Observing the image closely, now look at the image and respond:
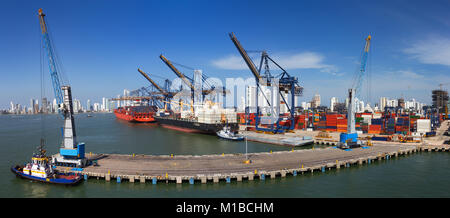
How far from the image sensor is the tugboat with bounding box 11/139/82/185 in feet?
73.7

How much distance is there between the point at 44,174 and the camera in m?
23.1

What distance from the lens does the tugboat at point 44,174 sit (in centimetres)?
2247

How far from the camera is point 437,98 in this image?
94.8m

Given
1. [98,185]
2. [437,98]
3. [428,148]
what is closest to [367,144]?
[428,148]

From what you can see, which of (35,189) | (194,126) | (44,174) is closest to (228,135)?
(194,126)

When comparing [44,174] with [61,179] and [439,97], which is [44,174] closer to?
[61,179]

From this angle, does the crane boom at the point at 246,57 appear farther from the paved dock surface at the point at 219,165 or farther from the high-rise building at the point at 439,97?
the high-rise building at the point at 439,97

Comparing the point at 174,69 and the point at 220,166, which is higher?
the point at 174,69

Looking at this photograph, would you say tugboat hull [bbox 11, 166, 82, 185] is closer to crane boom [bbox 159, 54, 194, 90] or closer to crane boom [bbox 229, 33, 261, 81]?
crane boom [bbox 229, 33, 261, 81]

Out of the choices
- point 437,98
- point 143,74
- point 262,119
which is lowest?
point 262,119

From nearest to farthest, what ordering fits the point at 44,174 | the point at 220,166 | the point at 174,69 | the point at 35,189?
the point at 35,189 < the point at 44,174 < the point at 220,166 < the point at 174,69

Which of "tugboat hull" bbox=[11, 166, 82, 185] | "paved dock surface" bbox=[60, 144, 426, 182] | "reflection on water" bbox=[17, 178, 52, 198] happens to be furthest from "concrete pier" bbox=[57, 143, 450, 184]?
"reflection on water" bbox=[17, 178, 52, 198]
